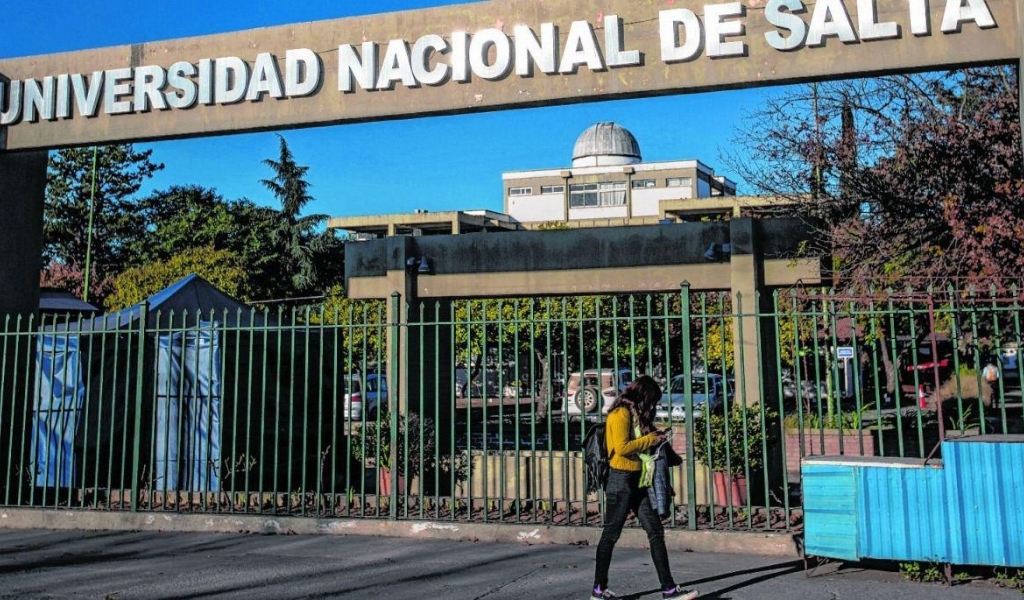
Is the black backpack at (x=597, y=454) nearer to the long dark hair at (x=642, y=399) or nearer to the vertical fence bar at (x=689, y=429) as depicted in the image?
the long dark hair at (x=642, y=399)

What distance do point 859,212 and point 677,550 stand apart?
6.86m

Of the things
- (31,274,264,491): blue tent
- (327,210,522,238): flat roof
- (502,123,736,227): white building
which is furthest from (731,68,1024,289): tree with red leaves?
(502,123,736,227): white building

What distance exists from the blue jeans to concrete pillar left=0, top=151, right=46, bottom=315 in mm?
7675

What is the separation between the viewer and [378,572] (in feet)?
23.1

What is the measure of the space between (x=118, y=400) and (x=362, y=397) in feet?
17.3

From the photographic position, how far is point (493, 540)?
810cm

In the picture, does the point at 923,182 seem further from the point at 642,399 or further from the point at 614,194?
the point at 614,194

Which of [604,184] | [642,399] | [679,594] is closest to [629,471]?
[642,399]

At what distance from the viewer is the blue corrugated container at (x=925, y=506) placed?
6121mm

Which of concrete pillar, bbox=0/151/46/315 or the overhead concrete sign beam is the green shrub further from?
concrete pillar, bbox=0/151/46/315

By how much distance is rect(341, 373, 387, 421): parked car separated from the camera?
323 inches

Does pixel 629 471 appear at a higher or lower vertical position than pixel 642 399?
lower

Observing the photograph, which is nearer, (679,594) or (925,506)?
(679,594)

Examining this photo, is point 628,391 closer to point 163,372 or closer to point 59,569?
point 59,569
